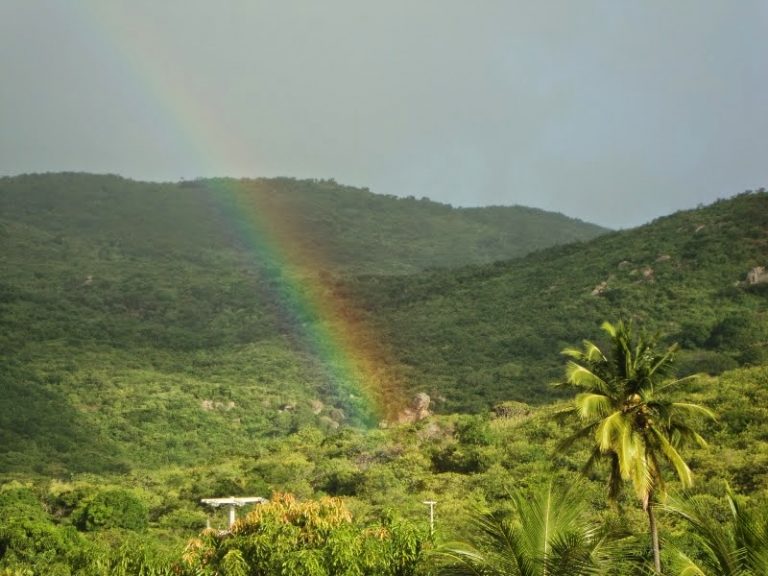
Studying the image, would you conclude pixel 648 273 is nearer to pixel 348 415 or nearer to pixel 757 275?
pixel 757 275

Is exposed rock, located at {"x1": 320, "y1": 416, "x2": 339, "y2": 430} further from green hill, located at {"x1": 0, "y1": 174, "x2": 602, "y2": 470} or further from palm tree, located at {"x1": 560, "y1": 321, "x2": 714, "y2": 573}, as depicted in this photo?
palm tree, located at {"x1": 560, "y1": 321, "x2": 714, "y2": 573}

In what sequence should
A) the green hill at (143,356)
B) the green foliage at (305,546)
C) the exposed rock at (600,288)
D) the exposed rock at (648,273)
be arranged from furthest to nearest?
1. the exposed rock at (600,288)
2. the exposed rock at (648,273)
3. the green hill at (143,356)
4. the green foliage at (305,546)

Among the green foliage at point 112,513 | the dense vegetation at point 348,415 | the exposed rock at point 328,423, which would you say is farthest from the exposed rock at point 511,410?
the green foliage at point 112,513

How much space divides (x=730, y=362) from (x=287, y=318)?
77843mm

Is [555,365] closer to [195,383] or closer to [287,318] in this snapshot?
[195,383]

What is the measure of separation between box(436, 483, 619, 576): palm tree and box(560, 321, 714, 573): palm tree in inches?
264

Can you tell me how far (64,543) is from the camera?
4578 cm

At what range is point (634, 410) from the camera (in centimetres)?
2248

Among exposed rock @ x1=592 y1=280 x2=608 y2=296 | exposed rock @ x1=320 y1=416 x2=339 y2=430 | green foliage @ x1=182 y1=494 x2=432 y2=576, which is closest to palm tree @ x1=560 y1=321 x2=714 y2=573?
green foliage @ x1=182 y1=494 x2=432 y2=576

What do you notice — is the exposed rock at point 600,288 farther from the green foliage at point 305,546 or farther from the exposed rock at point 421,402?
the green foliage at point 305,546

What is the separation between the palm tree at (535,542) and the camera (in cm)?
1462

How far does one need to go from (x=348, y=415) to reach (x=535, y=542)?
93972mm

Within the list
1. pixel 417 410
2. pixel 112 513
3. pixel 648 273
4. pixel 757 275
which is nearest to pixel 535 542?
pixel 112 513

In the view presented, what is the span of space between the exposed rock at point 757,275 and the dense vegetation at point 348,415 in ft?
2.70
